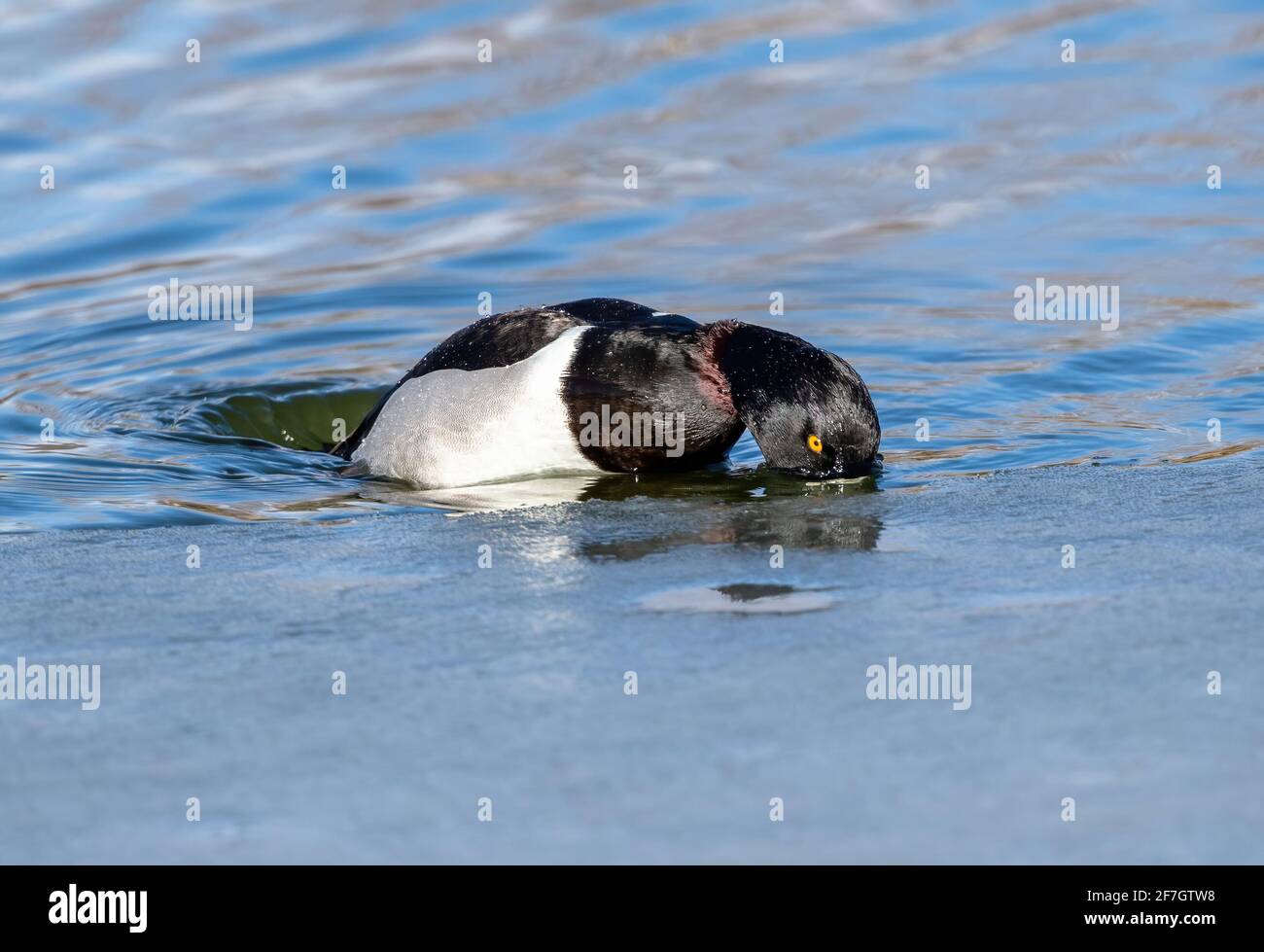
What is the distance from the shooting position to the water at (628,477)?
11.9 ft

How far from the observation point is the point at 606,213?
1259 cm

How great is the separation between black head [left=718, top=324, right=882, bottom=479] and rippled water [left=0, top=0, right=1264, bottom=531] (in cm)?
22

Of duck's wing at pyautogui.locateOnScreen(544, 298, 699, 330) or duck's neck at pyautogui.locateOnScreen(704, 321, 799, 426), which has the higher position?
duck's wing at pyautogui.locateOnScreen(544, 298, 699, 330)

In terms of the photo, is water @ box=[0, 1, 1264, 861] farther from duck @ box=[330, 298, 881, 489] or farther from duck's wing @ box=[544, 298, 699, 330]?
duck's wing @ box=[544, 298, 699, 330]

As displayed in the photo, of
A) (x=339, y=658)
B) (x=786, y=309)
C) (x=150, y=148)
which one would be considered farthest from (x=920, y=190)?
(x=339, y=658)

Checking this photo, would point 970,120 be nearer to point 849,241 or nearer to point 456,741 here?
point 849,241

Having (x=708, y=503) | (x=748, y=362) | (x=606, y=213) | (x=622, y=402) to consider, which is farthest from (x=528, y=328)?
(x=606, y=213)

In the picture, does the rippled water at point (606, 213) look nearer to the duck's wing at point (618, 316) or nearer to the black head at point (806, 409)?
the black head at point (806, 409)

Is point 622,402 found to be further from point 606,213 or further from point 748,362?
point 606,213

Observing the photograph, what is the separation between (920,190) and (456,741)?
948 cm

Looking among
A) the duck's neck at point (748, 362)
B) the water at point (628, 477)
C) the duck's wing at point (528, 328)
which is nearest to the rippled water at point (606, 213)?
the water at point (628, 477)

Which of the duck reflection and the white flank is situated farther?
the white flank

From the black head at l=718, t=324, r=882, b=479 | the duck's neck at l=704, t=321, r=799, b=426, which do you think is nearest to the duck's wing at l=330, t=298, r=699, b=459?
the duck's neck at l=704, t=321, r=799, b=426

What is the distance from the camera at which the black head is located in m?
6.32
